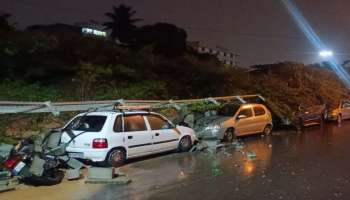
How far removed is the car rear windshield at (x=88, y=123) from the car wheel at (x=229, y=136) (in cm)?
701

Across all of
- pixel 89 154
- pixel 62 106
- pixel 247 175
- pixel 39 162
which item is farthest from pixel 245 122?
pixel 39 162

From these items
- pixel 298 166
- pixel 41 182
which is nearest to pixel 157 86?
pixel 298 166

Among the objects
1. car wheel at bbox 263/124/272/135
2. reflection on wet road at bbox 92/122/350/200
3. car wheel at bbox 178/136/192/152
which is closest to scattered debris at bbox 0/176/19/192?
reflection on wet road at bbox 92/122/350/200

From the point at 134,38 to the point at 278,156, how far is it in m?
32.6

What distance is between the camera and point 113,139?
521 inches

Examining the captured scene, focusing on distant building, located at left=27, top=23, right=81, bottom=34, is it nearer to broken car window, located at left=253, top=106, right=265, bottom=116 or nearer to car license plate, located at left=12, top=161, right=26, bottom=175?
broken car window, located at left=253, top=106, right=265, bottom=116

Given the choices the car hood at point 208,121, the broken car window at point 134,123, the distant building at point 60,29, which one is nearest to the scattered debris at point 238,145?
the car hood at point 208,121

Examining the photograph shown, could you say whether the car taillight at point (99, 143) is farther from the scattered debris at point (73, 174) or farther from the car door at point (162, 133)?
the car door at point (162, 133)

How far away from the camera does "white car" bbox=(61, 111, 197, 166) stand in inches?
513

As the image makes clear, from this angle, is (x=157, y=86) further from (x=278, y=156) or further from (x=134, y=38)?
(x=134, y=38)

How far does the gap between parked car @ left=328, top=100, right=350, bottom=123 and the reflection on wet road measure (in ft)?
42.3

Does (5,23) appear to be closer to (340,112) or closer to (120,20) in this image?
(340,112)

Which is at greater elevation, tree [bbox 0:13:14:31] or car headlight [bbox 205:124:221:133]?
tree [bbox 0:13:14:31]

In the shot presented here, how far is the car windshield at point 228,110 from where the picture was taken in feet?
67.1
